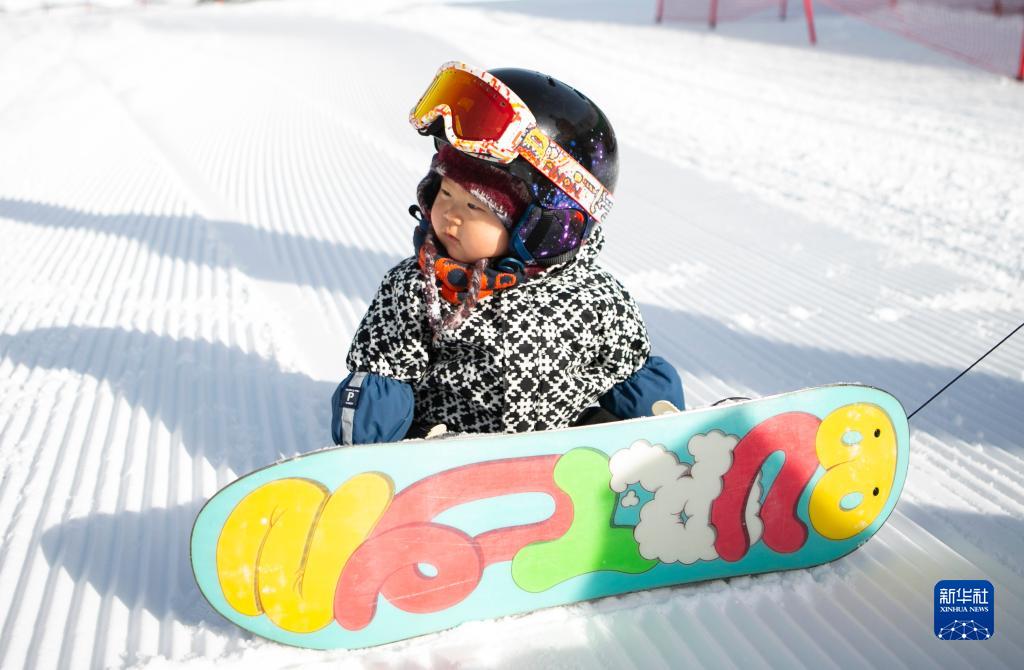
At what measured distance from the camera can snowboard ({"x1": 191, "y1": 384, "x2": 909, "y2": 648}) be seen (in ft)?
5.45

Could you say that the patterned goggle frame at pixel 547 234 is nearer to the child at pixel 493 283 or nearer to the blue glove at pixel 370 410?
the child at pixel 493 283

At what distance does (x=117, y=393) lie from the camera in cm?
285

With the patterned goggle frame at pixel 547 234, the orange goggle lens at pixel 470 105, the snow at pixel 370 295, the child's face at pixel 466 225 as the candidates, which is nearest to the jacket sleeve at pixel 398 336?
the child's face at pixel 466 225

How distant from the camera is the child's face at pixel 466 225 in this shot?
1846 millimetres

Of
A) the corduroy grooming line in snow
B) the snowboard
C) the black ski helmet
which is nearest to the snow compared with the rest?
the snowboard

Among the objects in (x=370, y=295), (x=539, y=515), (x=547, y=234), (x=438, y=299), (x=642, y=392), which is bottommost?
(x=370, y=295)

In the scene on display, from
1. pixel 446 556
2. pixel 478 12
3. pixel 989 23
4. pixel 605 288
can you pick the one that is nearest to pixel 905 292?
pixel 605 288

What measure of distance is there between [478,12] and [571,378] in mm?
15378

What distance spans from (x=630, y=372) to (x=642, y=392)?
6cm

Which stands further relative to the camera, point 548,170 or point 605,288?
point 605,288

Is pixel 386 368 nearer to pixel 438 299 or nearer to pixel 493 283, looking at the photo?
pixel 438 299

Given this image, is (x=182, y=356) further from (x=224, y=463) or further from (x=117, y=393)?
(x=224, y=463)

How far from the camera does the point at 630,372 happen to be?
6.79ft

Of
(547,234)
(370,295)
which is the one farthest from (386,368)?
(370,295)
